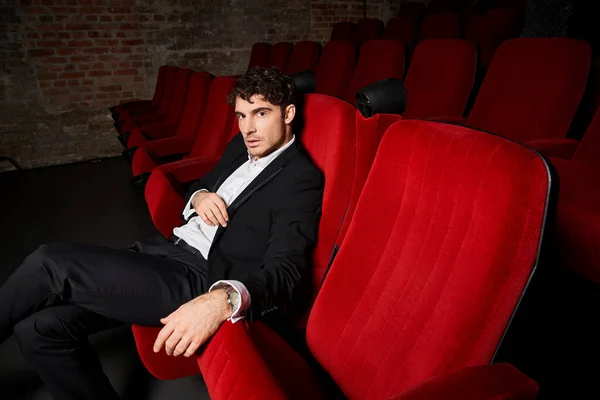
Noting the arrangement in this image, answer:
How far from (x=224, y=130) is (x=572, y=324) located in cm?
150

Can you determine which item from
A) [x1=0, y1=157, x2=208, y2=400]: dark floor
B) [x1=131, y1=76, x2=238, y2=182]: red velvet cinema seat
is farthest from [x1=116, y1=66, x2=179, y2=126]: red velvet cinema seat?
[x1=131, y1=76, x2=238, y2=182]: red velvet cinema seat

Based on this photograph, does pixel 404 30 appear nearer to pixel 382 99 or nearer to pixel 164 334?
pixel 382 99

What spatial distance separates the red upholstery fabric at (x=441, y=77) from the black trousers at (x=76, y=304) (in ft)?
4.14

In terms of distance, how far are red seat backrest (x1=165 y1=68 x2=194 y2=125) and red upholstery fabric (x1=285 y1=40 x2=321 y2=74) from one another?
83 centimetres

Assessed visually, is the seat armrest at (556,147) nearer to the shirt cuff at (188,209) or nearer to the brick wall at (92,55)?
the shirt cuff at (188,209)

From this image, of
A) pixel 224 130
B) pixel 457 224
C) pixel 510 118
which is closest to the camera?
pixel 457 224

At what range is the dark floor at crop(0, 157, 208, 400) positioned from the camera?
121cm

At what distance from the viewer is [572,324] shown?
1.08m

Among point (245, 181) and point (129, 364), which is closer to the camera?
point (245, 181)

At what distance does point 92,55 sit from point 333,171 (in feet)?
12.8

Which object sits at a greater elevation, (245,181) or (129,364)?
(245,181)

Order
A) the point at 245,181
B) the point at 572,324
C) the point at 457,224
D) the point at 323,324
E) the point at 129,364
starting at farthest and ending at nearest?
the point at 129,364 < the point at 245,181 < the point at 572,324 < the point at 323,324 < the point at 457,224

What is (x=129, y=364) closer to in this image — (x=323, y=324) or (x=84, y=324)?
(x=84, y=324)

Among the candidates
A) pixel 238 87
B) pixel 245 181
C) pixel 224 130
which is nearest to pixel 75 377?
pixel 245 181
